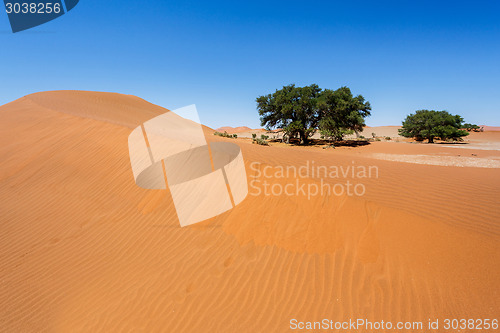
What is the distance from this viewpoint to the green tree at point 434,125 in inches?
952

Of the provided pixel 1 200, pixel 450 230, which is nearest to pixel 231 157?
pixel 450 230

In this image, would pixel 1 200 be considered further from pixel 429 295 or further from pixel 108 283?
pixel 429 295

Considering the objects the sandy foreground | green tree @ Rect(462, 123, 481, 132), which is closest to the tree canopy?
the sandy foreground

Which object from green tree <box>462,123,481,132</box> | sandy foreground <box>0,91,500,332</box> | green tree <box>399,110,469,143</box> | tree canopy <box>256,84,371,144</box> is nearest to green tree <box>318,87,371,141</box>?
tree canopy <box>256,84,371,144</box>

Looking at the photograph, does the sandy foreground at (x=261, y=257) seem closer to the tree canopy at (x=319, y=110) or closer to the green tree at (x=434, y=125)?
the tree canopy at (x=319, y=110)

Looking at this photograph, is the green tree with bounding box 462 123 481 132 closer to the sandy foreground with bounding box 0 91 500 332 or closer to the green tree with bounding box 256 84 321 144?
the green tree with bounding box 256 84 321 144

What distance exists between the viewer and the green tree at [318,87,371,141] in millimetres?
20188

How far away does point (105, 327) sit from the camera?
A: 9.41 ft

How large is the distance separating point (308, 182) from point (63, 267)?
5.08 meters

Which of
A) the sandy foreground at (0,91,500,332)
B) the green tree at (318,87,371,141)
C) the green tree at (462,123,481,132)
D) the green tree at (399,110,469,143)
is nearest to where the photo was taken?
the sandy foreground at (0,91,500,332)

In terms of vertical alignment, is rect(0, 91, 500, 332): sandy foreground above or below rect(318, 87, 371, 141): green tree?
below

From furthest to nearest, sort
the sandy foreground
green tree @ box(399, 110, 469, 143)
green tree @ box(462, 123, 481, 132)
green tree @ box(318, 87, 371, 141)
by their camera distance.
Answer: green tree @ box(462, 123, 481, 132), green tree @ box(399, 110, 469, 143), green tree @ box(318, 87, 371, 141), the sandy foreground

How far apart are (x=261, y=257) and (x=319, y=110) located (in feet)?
66.5

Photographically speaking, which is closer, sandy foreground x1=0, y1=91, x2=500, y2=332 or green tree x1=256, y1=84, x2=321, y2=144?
sandy foreground x1=0, y1=91, x2=500, y2=332
